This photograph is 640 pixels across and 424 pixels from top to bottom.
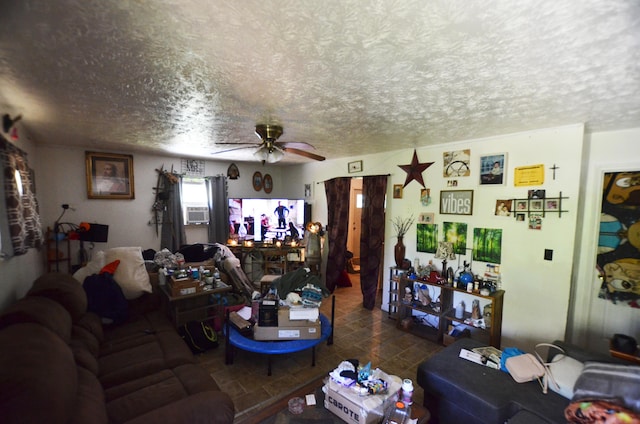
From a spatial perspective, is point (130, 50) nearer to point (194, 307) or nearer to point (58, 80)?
point (58, 80)

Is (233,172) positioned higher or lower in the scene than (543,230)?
higher

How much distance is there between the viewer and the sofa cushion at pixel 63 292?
1928 mm

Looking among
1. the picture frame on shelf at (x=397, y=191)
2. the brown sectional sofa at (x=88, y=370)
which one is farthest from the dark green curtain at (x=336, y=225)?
the brown sectional sofa at (x=88, y=370)

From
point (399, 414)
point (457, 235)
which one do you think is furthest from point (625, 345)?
point (399, 414)

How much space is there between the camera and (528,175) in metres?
2.72

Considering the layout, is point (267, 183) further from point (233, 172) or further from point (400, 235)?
point (400, 235)

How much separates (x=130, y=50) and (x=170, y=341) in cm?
213

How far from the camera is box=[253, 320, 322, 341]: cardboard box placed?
2445 mm

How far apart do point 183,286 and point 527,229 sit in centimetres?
363

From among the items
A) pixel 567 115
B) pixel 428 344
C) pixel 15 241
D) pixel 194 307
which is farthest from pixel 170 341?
pixel 567 115

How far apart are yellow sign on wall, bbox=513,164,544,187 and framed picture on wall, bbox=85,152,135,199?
5.34 metres

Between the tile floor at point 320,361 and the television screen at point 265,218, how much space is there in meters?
2.10

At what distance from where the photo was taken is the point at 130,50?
51.1 inches

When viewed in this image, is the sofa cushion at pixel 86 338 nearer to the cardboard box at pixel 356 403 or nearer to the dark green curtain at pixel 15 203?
the dark green curtain at pixel 15 203
